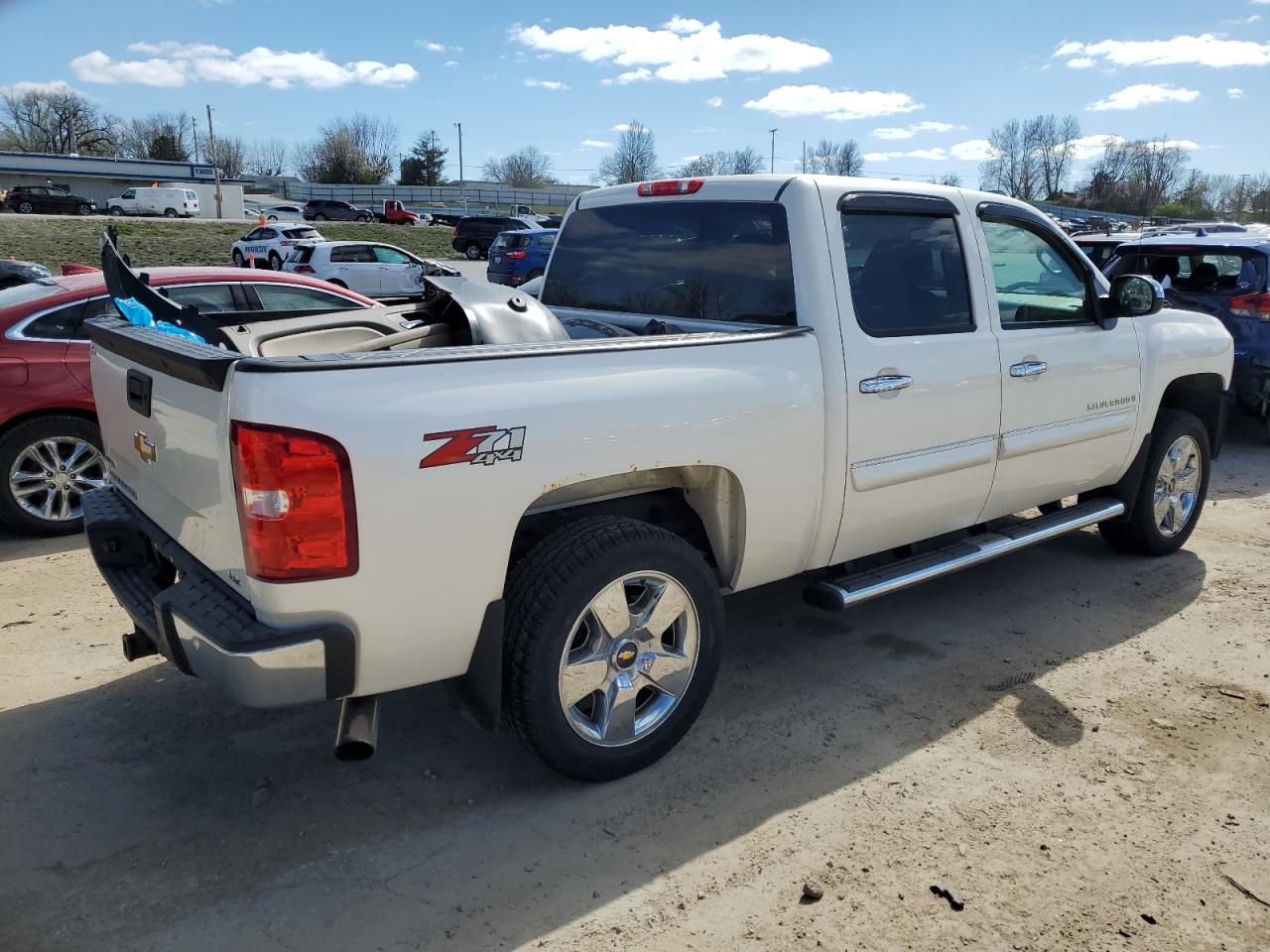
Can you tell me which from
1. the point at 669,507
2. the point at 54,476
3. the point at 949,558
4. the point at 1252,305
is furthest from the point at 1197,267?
the point at 54,476

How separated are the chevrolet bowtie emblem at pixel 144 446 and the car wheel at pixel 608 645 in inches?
48.7

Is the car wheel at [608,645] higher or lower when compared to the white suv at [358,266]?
lower

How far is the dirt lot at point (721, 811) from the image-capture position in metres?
2.68

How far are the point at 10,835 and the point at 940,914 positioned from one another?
280cm

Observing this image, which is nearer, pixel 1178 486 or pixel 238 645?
pixel 238 645

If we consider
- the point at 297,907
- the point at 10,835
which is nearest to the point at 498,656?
the point at 297,907

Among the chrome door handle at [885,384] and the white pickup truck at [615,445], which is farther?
the chrome door handle at [885,384]

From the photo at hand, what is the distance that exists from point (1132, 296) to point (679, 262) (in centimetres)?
230

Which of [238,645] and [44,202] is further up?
[44,202]

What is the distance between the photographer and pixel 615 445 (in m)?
2.98

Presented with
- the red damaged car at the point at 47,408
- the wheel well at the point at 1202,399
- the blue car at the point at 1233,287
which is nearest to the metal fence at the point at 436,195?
the blue car at the point at 1233,287

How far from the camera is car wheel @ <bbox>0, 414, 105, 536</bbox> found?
5.87m

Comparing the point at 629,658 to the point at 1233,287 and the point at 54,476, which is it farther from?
the point at 1233,287

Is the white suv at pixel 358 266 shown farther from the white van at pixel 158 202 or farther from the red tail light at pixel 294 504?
the white van at pixel 158 202
